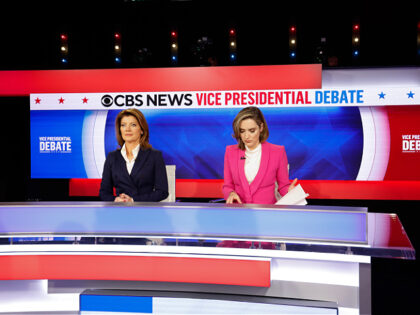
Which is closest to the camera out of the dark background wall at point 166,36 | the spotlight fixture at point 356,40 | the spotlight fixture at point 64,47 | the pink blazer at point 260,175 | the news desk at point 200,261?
the news desk at point 200,261

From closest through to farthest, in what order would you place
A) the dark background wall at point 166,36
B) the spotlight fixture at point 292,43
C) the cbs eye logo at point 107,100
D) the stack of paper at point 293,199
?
the stack of paper at point 293,199 → the cbs eye logo at point 107,100 → the dark background wall at point 166,36 → the spotlight fixture at point 292,43

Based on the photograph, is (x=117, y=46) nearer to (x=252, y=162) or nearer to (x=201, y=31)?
(x=201, y=31)

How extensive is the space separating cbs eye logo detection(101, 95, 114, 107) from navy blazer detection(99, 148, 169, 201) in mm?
3170

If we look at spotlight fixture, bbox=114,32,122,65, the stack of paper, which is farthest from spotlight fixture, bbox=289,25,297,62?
the stack of paper

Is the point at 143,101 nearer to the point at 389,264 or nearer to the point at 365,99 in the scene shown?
the point at 365,99

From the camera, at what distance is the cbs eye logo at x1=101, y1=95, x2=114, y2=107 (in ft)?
17.5

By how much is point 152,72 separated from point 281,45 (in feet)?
7.27

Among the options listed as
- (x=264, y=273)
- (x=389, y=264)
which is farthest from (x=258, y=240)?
(x=389, y=264)

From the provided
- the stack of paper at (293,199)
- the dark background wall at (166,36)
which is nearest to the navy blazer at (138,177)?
the stack of paper at (293,199)

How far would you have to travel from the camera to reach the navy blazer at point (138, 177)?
230 centimetres

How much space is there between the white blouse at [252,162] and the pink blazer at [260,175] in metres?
0.03

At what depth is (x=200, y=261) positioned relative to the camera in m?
1.45

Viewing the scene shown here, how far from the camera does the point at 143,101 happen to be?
5281mm

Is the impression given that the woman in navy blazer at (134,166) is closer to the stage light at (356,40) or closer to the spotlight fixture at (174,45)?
the spotlight fixture at (174,45)
